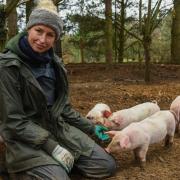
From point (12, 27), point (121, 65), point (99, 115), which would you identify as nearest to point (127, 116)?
point (99, 115)

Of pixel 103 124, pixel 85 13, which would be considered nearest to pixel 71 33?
pixel 85 13

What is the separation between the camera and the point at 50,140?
3832 millimetres

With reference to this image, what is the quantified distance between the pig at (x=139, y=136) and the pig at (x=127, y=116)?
18.5 inches

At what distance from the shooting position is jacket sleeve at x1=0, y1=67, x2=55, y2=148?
371cm

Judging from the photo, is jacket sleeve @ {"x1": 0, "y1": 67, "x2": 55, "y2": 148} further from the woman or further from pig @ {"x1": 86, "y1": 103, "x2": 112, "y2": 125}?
pig @ {"x1": 86, "y1": 103, "x2": 112, "y2": 125}

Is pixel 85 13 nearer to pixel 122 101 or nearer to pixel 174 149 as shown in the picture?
pixel 122 101

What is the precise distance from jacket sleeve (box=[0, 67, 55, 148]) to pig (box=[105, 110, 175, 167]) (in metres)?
0.88

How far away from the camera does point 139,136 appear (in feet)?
14.5

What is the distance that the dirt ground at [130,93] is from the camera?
4.41 m

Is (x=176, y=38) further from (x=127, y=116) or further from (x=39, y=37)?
(x=39, y=37)

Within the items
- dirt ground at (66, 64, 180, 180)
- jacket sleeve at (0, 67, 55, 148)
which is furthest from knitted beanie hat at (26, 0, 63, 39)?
dirt ground at (66, 64, 180, 180)

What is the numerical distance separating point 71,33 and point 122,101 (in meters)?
10.3

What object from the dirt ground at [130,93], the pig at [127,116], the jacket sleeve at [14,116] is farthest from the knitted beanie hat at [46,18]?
the pig at [127,116]

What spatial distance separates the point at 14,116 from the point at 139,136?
4.55ft
